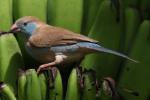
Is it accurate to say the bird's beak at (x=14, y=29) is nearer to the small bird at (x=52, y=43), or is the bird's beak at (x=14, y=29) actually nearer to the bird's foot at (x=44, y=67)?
the small bird at (x=52, y=43)

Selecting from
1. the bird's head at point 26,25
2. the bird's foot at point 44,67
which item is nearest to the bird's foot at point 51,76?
the bird's foot at point 44,67

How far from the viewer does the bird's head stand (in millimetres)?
1529

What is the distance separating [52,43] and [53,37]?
17 millimetres

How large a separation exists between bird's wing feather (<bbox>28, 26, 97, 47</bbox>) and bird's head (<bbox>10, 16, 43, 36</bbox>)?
0.05ft

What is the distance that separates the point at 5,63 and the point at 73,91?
233 mm

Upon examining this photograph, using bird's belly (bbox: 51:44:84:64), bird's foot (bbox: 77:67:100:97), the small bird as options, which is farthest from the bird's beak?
bird's foot (bbox: 77:67:100:97)

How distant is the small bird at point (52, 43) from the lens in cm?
146

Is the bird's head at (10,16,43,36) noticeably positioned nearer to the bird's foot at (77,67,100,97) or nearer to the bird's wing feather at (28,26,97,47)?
the bird's wing feather at (28,26,97,47)

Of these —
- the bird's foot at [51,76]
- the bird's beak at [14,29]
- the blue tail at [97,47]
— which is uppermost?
the bird's beak at [14,29]

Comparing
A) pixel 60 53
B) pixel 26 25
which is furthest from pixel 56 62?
pixel 26 25

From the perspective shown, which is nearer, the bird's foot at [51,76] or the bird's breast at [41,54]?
the bird's foot at [51,76]

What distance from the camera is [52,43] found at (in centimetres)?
150

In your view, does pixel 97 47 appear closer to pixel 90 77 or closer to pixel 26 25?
pixel 90 77

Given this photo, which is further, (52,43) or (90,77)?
(52,43)
